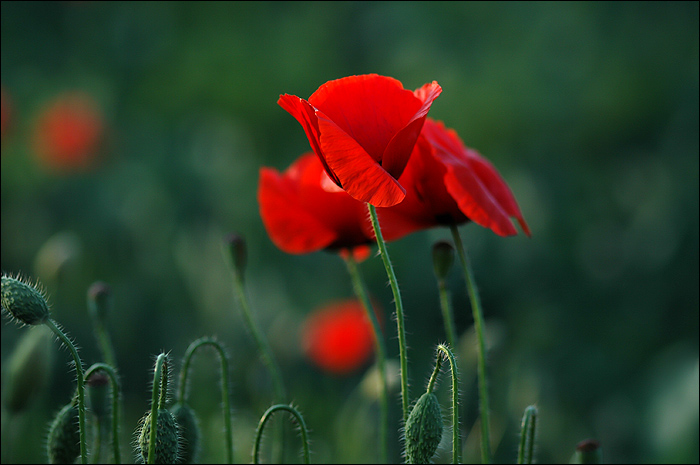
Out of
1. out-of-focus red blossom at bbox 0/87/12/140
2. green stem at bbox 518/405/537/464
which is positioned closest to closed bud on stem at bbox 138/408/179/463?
green stem at bbox 518/405/537/464

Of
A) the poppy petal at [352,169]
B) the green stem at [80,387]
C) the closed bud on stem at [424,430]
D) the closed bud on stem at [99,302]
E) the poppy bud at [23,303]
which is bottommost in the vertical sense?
the closed bud on stem at [424,430]

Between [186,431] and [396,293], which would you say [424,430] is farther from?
[186,431]

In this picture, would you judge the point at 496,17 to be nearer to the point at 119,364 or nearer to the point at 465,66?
the point at 465,66

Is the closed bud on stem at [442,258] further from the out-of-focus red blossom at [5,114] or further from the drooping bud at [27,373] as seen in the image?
the out-of-focus red blossom at [5,114]

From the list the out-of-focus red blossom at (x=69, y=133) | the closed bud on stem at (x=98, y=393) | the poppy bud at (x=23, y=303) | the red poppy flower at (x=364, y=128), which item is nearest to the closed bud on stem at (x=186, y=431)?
the closed bud on stem at (x=98, y=393)

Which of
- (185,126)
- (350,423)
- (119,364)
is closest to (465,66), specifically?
(185,126)
